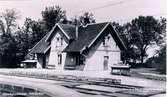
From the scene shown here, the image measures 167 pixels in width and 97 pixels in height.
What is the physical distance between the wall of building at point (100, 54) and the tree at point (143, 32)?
3772 millimetres

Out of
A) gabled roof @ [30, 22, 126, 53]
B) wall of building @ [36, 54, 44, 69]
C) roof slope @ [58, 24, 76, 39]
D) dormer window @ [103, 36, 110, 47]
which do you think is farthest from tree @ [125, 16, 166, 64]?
wall of building @ [36, 54, 44, 69]

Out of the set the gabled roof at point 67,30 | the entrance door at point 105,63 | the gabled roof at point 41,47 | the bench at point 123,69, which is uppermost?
the gabled roof at point 67,30

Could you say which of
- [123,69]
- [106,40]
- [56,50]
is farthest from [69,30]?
[123,69]

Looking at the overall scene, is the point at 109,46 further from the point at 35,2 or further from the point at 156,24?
the point at 35,2

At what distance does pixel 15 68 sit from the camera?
80.8ft

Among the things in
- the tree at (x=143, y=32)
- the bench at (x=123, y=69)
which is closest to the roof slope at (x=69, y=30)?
the tree at (x=143, y=32)

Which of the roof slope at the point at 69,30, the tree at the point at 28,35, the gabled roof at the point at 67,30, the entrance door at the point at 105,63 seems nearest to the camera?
the tree at the point at 28,35

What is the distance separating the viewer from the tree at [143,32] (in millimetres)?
30706

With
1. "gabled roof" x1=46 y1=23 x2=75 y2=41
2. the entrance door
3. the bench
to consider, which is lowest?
the bench

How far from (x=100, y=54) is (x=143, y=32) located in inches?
267

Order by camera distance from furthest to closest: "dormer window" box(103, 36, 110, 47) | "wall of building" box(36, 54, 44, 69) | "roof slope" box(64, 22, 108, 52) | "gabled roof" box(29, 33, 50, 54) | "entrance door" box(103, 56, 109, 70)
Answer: "wall of building" box(36, 54, 44, 69)
"gabled roof" box(29, 33, 50, 54)
"entrance door" box(103, 56, 109, 70)
"dormer window" box(103, 36, 110, 47)
"roof slope" box(64, 22, 108, 52)

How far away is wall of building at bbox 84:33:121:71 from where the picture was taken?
27.8 meters

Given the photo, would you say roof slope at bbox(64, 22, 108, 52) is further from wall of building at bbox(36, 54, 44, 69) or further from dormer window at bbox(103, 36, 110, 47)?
wall of building at bbox(36, 54, 44, 69)

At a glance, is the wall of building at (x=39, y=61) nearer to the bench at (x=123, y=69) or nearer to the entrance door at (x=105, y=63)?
the entrance door at (x=105, y=63)
